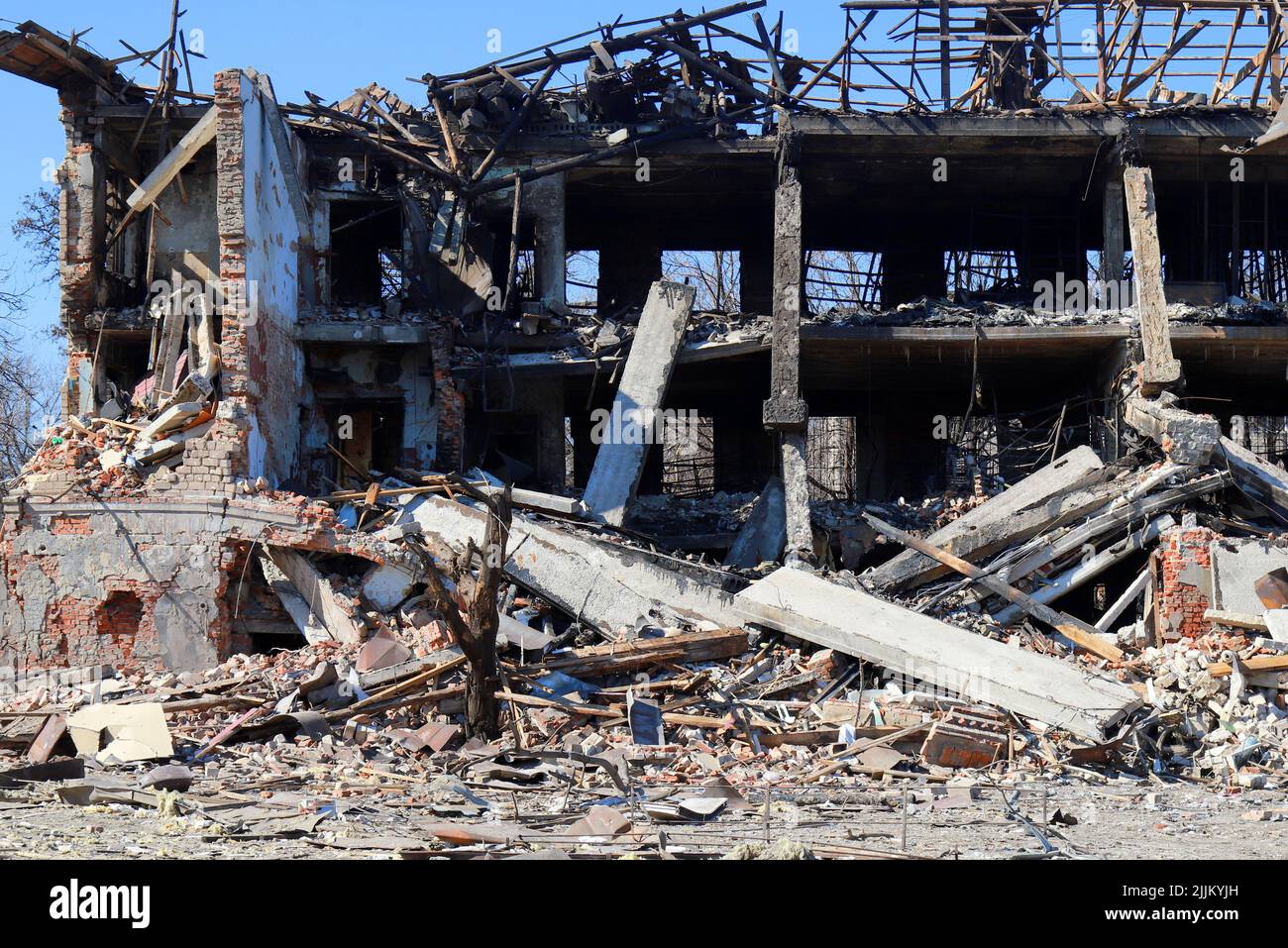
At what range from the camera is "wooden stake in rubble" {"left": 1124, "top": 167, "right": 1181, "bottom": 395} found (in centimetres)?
1527

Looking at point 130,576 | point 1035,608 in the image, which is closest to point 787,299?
point 1035,608

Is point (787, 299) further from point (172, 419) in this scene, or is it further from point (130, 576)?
point (130, 576)

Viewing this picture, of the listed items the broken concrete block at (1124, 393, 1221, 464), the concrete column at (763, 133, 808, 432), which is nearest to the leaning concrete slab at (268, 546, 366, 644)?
the concrete column at (763, 133, 808, 432)

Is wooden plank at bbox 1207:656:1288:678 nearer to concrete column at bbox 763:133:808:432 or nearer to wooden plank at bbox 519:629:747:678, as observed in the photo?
wooden plank at bbox 519:629:747:678

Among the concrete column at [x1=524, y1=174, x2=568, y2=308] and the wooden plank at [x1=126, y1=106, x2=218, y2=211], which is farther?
the concrete column at [x1=524, y1=174, x2=568, y2=308]

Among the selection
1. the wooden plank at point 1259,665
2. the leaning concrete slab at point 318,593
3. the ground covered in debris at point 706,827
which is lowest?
the ground covered in debris at point 706,827

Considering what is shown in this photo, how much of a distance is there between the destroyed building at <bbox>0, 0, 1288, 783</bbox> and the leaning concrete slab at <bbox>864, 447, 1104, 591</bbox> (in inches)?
2.4

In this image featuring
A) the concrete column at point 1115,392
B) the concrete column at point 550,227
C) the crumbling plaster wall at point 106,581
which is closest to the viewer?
the crumbling plaster wall at point 106,581

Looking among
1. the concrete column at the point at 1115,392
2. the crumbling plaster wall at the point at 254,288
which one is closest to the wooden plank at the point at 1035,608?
the concrete column at the point at 1115,392

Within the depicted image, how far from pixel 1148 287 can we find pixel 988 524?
4.25 m

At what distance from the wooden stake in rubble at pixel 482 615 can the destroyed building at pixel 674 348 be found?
8.80 feet

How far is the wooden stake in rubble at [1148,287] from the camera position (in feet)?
50.1

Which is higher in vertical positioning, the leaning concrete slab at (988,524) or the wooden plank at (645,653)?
the leaning concrete slab at (988,524)

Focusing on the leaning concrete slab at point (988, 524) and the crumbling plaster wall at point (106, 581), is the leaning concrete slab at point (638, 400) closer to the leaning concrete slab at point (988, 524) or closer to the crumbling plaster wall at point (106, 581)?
the leaning concrete slab at point (988, 524)
